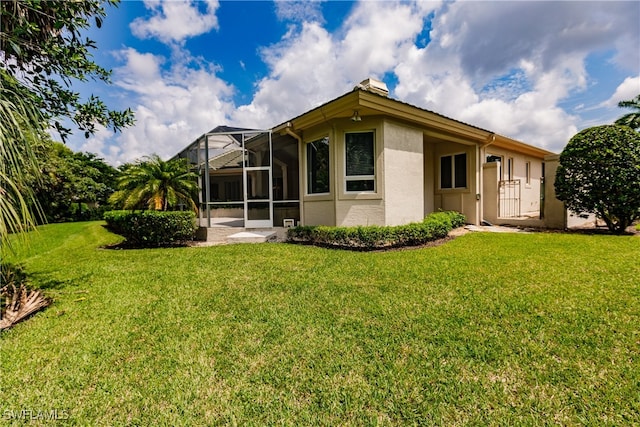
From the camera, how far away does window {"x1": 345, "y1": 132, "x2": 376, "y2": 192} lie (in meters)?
9.11

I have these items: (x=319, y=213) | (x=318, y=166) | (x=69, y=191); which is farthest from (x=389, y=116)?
(x=69, y=191)

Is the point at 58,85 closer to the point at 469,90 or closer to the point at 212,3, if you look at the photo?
the point at 212,3

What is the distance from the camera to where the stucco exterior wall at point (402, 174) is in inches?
353

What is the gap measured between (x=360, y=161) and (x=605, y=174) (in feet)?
26.4

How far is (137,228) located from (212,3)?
8.22m

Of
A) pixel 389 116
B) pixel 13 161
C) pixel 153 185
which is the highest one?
pixel 389 116

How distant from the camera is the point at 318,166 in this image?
33.3 feet

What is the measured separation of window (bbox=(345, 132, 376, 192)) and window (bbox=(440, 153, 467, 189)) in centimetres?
612

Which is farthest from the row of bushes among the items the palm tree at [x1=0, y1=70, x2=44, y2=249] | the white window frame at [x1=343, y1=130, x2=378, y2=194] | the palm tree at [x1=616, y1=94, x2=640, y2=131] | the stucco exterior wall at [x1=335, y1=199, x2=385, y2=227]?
the palm tree at [x1=616, y1=94, x2=640, y2=131]

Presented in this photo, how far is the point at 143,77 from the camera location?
9422 mm

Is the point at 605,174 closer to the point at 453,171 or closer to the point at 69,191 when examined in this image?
the point at 453,171

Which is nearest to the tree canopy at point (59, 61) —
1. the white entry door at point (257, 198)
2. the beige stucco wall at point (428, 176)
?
the white entry door at point (257, 198)

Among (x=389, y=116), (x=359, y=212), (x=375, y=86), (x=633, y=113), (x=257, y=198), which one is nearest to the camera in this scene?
(x=389, y=116)

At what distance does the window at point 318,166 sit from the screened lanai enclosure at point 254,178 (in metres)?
0.76
